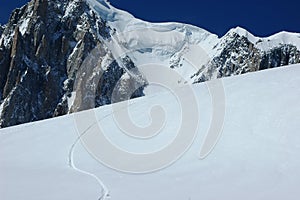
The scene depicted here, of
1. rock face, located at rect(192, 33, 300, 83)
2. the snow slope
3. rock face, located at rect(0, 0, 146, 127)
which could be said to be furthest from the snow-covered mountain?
the snow slope

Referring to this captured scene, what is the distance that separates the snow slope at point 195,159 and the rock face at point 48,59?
128m

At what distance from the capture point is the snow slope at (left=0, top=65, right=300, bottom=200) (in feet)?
27.4

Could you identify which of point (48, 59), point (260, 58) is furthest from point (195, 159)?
point (260, 58)

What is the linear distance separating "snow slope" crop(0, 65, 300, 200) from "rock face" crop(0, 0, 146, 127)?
128 metres

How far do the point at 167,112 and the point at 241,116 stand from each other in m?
3.05

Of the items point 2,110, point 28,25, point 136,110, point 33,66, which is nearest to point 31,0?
point 28,25

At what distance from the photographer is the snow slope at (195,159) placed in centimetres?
835

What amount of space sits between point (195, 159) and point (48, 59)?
157740 mm

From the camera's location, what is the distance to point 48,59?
163m

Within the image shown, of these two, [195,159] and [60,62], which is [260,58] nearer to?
[60,62]

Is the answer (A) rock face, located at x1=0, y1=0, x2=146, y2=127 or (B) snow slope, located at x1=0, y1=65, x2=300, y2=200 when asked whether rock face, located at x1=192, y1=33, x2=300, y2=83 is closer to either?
(A) rock face, located at x1=0, y1=0, x2=146, y2=127

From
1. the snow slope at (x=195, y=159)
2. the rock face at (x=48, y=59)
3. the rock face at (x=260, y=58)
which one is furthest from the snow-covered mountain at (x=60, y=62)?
the snow slope at (x=195, y=159)

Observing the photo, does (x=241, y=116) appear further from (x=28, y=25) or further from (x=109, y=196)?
(x=28, y=25)

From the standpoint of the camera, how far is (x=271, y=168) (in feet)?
29.7
